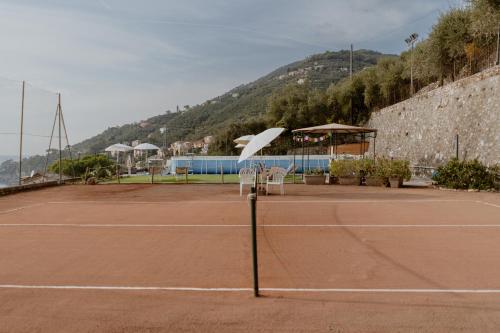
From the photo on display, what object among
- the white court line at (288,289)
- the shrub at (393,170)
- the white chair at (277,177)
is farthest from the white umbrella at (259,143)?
the white court line at (288,289)

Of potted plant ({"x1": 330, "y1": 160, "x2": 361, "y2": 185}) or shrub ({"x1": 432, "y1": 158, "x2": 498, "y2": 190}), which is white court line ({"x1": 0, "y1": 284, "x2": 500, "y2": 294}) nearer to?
shrub ({"x1": 432, "y1": 158, "x2": 498, "y2": 190})

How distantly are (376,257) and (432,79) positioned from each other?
26317 millimetres

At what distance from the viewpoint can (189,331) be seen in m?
3.20

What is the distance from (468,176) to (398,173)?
2275 mm

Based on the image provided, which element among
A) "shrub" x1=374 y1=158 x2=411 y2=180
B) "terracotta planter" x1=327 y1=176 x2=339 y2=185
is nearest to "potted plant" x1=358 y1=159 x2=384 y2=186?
"shrub" x1=374 y1=158 x2=411 y2=180

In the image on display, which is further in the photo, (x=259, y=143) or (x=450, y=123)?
Answer: (x=450, y=123)

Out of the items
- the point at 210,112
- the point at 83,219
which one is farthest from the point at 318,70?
the point at 83,219

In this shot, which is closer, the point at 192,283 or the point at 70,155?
the point at 192,283

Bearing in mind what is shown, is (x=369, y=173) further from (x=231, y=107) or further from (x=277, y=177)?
(x=231, y=107)

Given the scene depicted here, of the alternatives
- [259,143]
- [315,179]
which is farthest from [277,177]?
[315,179]

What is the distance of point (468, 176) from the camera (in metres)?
13.8

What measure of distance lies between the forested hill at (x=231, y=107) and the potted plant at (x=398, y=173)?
44688 millimetres

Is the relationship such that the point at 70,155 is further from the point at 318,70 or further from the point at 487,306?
the point at 318,70

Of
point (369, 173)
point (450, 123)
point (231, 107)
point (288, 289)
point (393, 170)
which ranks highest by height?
point (231, 107)
